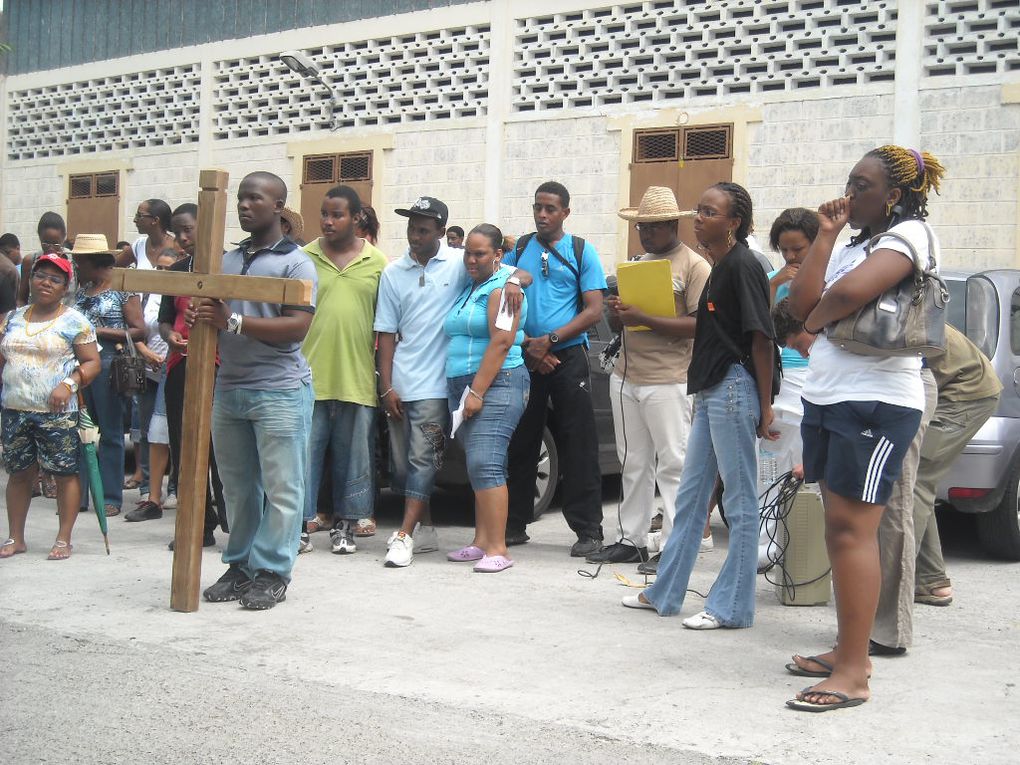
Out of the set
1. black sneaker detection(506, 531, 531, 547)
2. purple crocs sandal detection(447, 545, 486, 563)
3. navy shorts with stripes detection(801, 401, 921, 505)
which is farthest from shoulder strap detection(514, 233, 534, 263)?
navy shorts with stripes detection(801, 401, 921, 505)

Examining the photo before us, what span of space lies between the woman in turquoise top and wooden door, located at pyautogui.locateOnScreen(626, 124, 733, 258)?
761 cm

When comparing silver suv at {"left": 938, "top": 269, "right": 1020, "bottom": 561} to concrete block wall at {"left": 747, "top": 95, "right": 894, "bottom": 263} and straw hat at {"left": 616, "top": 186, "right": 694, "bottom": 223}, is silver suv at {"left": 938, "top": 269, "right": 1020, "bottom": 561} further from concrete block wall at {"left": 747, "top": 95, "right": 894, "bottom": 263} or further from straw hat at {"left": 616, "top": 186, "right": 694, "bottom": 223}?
concrete block wall at {"left": 747, "top": 95, "right": 894, "bottom": 263}

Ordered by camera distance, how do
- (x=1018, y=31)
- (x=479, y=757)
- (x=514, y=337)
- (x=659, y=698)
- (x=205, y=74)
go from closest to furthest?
(x=479, y=757)
(x=659, y=698)
(x=514, y=337)
(x=1018, y=31)
(x=205, y=74)

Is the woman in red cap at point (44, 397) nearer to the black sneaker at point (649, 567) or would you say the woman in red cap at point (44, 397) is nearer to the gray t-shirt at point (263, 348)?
the gray t-shirt at point (263, 348)

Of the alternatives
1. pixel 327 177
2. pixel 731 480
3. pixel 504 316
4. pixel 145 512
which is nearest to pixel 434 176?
pixel 327 177

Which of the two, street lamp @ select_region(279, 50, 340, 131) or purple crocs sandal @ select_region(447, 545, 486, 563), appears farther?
street lamp @ select_region(279, 50, 340, 131)

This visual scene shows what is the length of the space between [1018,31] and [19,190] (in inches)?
641

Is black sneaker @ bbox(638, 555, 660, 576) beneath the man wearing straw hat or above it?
beneath

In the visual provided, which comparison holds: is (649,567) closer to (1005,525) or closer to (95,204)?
(1005,525)

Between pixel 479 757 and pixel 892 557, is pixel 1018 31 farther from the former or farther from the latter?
pixel 479 757

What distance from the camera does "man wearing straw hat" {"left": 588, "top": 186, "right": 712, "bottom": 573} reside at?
707 cm

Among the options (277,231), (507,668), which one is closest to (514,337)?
(277,231)

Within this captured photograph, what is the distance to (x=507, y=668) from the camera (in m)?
5.13

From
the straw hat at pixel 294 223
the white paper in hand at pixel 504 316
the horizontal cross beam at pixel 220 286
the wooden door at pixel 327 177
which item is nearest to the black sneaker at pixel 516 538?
the white paper in hand at pixel 504 316
